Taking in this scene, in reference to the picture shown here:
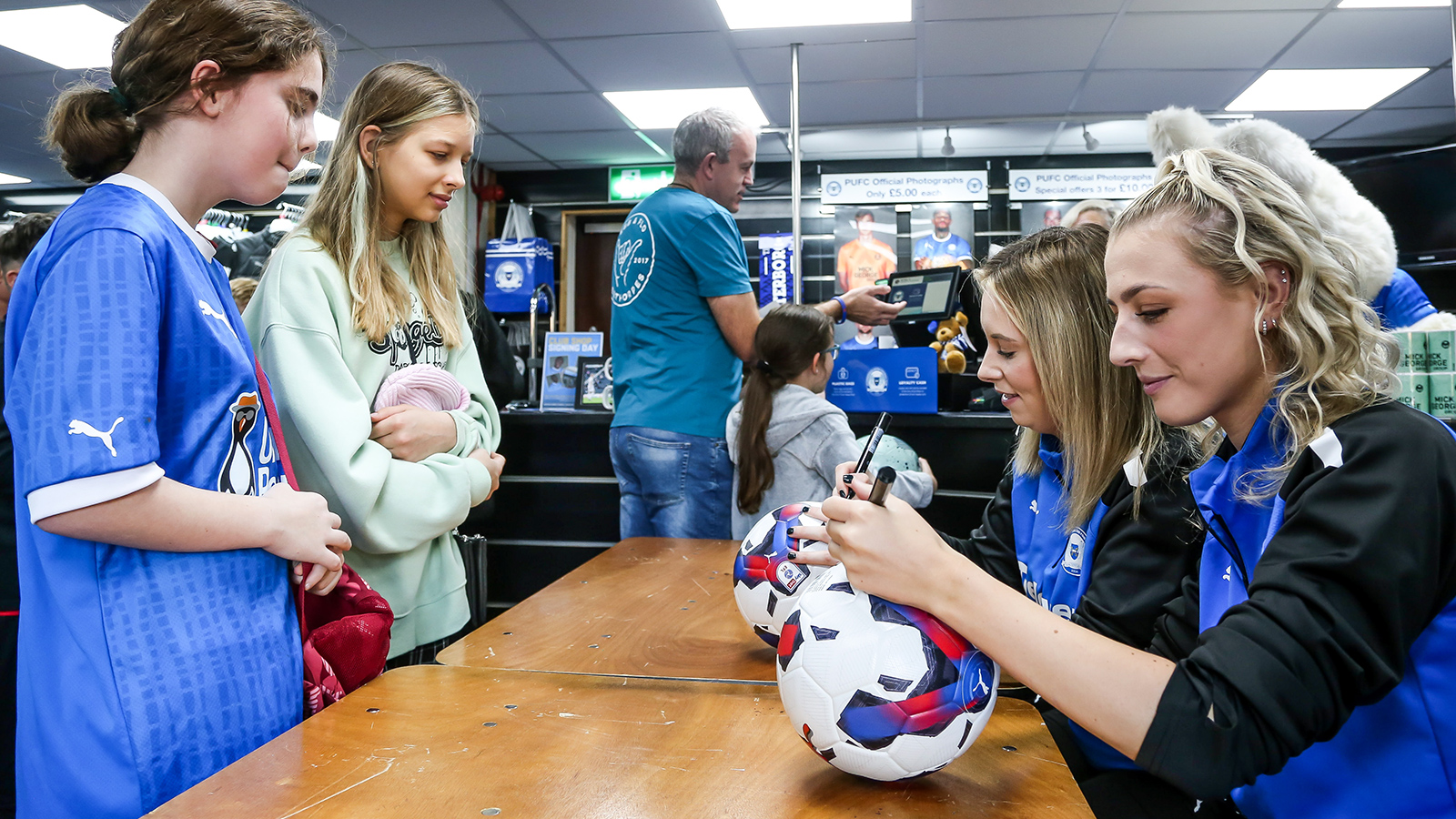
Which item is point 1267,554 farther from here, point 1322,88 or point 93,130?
point 1322,88

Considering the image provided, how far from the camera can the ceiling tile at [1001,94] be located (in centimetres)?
521

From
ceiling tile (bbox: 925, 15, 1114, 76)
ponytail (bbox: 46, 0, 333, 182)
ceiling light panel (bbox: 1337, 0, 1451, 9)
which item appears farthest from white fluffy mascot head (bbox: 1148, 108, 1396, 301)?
ceiling light panel (bbox: 1337, 0, 1451, 9)

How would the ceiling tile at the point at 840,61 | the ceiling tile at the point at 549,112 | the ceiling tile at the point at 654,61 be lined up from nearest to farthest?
the ceiling tile at the point at 654,61, the ceiling tile at the point at 840,61, the ceiling tile at the point at 549,112

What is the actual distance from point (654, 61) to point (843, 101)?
1415 mm

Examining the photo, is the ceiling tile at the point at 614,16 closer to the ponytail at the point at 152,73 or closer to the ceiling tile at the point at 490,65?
the ceiling tile at the point at 490,65

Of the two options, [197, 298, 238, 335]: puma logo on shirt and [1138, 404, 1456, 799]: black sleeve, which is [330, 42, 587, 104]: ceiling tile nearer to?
[197, 298, 238, 335]: puma logo on shirt

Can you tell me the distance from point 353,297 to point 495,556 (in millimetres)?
2222

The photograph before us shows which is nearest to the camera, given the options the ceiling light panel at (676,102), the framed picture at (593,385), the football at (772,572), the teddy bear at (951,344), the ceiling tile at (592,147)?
the football at (772,572)

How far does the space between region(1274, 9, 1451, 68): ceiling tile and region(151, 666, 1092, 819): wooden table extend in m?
4.96

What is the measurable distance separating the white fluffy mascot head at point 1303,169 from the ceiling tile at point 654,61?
8.98 ft

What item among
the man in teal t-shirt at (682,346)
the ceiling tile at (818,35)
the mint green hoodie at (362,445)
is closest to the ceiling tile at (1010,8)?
the ceiling tile at (818,35)

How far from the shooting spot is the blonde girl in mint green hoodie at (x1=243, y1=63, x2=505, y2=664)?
128 centimetres

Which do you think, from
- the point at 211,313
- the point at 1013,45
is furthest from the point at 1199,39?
the point at 211,313

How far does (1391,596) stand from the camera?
0.73 m
